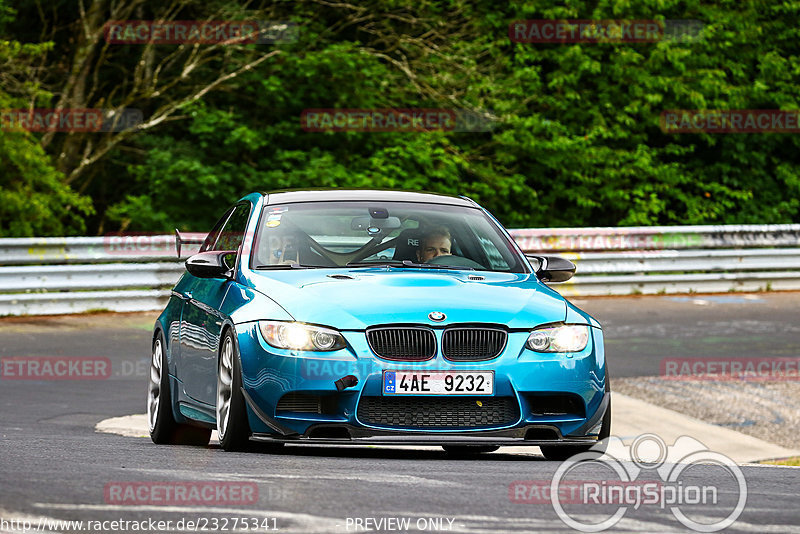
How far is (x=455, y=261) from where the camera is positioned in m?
9.05

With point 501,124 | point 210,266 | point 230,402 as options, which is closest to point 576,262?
point 501,124

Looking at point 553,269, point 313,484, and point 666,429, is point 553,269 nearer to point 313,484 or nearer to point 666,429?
point 313,484

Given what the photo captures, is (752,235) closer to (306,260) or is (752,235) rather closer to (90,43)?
(90,43)

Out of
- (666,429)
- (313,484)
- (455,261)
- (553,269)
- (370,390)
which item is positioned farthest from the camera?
(666,429)

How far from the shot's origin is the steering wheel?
29.6 feet

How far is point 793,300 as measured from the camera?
2228 cm

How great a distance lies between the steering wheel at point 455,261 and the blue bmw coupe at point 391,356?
2.7 inches

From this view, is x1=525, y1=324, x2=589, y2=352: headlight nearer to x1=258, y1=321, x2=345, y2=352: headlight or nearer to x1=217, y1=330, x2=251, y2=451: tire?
x1=258, y1=321, x2=345, y2=352: headlight

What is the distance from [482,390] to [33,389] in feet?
22.9

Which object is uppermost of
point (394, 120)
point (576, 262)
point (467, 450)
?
point (394, 120)

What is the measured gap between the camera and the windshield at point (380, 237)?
894cm

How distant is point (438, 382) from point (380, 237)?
163cm

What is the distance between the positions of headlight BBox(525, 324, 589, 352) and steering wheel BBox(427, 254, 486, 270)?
1054mm

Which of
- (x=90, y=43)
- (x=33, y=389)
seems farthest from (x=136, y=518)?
(x=90, y=43)
